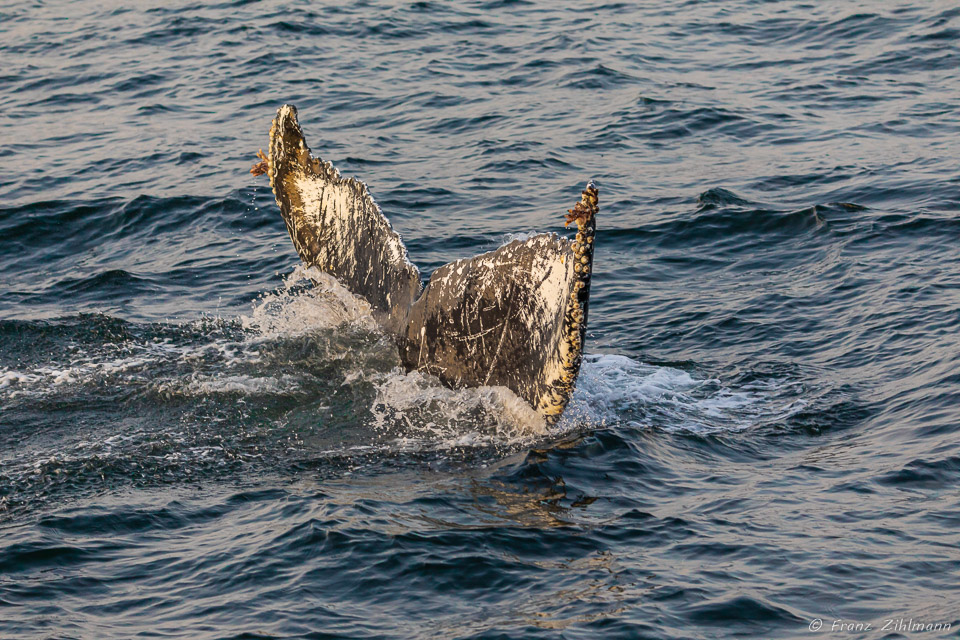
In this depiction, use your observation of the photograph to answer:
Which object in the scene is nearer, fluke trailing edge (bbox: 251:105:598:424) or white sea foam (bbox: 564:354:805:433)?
fluke trailing edge (bbox: 251:105:598:424)

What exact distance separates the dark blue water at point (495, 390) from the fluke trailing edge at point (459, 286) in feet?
1.15

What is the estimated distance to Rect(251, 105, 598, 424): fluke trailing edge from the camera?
8250 mm

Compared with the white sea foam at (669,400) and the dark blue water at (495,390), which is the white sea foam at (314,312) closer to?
the dark blue water at (495,390)

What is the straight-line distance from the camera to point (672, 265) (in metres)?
14.1

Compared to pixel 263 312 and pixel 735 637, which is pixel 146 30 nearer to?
pixel 263 312

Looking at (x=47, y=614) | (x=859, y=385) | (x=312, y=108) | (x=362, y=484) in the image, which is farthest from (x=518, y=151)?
(x=47, y=614)

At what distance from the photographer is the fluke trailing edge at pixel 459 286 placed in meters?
8.25

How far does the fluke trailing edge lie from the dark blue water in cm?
35

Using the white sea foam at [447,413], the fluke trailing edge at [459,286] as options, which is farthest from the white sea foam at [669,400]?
the fluke trailing edge at [459,286]

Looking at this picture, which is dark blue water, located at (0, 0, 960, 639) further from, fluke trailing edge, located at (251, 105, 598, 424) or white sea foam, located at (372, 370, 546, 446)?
fluke trailing edge, located at (251, 105, 598, 424)

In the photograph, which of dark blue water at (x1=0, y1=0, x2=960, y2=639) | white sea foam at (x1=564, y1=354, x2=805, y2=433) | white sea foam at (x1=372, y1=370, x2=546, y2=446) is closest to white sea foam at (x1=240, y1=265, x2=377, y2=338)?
dark blue water at (x1=0, y1=0, x2=960, y2=639)

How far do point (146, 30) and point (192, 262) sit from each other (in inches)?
538

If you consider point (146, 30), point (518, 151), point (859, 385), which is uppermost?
point (146, 30)

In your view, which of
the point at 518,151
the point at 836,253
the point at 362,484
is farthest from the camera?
the point at 518,151
